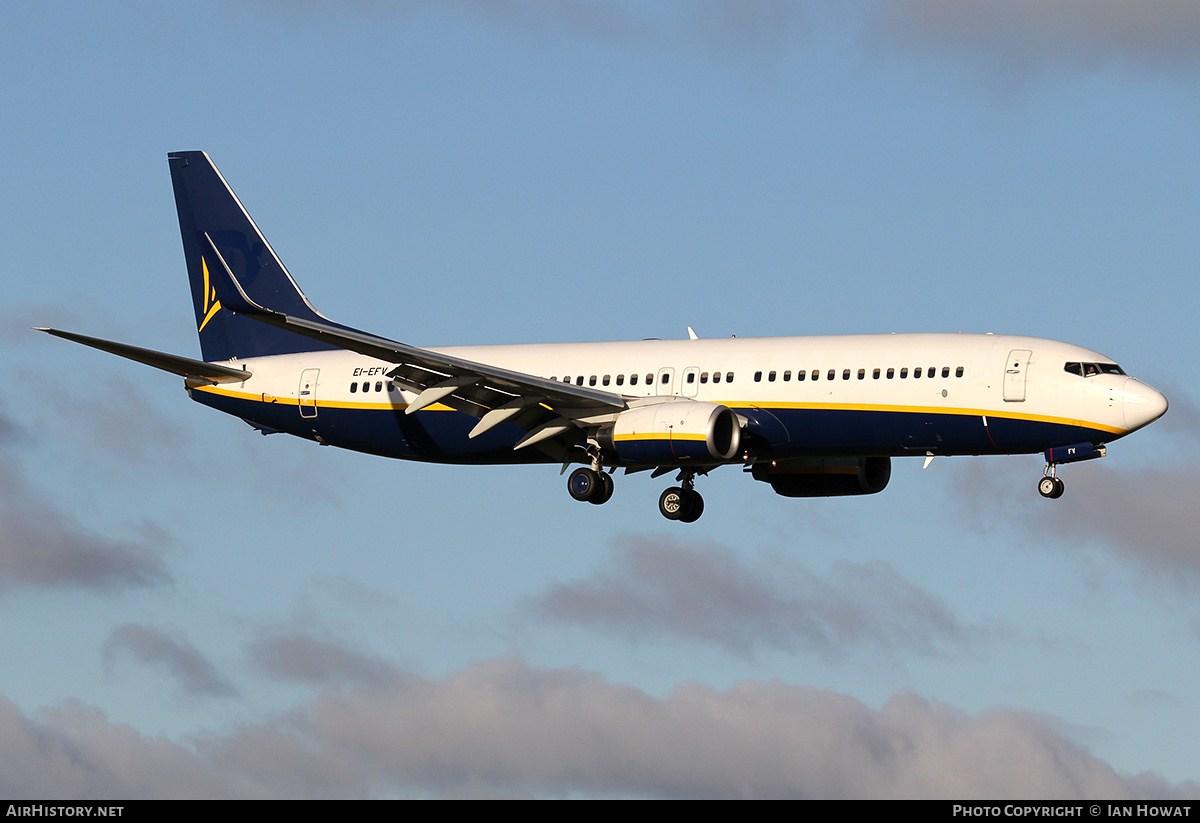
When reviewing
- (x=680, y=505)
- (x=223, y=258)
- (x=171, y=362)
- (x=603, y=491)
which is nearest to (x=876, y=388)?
(x=603, y=491)

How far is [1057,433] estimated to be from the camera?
54188mm

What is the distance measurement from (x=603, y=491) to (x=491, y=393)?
495cm

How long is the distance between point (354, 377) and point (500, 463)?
6.38 m

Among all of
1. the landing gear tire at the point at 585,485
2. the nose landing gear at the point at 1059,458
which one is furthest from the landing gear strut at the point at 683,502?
the nose landing gear at the point at 1059,458

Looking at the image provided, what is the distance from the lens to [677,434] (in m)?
55.8

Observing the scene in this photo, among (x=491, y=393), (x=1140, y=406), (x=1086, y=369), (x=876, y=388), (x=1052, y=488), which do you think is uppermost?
(x=491, y=393)

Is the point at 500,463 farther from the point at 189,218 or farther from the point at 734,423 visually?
the point at 189,218

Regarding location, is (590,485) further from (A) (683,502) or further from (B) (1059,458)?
(B) (1059,458)

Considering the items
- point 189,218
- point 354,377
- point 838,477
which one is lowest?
point 838,477

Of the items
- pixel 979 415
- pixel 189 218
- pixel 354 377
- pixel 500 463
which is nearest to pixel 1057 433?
pixel 979 415
